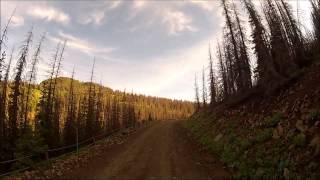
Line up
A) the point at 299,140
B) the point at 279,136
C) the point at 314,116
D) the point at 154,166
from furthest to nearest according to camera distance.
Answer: the point at 154,166 < the point at 279,136 < the point at 314,116 < the point at 299,140

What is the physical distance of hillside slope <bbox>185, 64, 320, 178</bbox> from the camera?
42.8ft

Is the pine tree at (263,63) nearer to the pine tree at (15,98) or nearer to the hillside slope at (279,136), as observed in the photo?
the hillside slope at (279,136)

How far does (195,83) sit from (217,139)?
81733 mm

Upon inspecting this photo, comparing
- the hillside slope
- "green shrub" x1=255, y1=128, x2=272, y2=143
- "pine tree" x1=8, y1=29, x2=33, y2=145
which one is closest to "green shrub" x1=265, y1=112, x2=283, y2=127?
the hillside slope

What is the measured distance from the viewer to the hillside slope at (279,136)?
13.1m

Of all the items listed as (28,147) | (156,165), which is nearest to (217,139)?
(156,165)

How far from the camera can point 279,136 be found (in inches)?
635

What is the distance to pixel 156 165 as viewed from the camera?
18.9 metres

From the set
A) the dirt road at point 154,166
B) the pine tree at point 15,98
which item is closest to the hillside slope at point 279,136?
the dirt road at point 154,166

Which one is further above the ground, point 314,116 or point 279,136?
point 314,116

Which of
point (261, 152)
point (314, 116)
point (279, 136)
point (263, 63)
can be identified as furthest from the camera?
point (263, 63)

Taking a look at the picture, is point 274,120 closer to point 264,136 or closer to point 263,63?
point 264,136

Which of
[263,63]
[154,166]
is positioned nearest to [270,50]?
[263,63]

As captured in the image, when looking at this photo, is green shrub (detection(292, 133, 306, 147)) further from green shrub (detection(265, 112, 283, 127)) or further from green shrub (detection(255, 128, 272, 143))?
green shrub (detection(265, 112, 283, 127))
